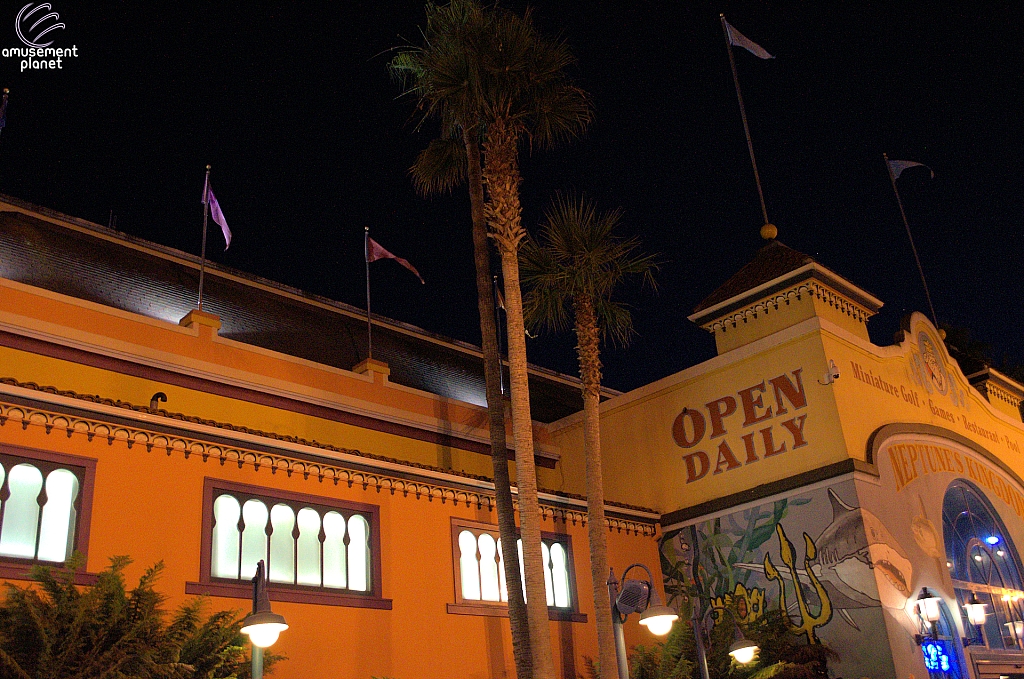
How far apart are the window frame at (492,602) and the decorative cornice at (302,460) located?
1.11 feet

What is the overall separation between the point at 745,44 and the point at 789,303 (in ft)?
23.3

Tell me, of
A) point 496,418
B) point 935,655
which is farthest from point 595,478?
point 935,655

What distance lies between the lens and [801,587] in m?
16.5

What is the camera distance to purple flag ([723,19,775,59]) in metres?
21.9

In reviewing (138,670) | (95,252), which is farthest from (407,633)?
(95,252)

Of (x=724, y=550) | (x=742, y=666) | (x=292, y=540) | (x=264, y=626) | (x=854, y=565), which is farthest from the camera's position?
(x=724, y=550)

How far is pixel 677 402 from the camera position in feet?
65.5

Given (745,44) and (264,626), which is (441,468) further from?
(745,44)

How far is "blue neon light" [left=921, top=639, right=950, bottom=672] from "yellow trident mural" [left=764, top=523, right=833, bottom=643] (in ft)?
6.31

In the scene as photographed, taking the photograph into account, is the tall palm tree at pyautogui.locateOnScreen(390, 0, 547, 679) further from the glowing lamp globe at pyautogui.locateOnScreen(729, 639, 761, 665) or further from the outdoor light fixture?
the outdoor light fixture

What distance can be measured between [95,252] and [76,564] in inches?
415

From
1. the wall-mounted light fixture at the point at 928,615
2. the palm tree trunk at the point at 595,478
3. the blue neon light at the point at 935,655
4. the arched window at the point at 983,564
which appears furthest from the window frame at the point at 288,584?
the arched window at the point at 983,564

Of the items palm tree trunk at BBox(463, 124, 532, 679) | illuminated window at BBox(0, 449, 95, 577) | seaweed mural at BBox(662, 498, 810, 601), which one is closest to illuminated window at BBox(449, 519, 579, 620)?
palm tree trunk at BBox(463, 124, 532, 679)

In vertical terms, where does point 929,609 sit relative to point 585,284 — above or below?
below
